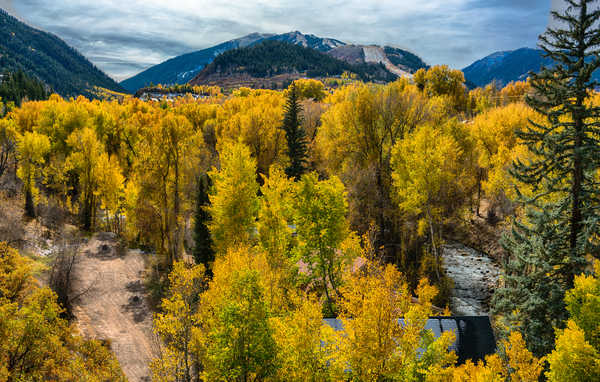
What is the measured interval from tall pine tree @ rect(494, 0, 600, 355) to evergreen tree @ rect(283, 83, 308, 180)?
32.6 m

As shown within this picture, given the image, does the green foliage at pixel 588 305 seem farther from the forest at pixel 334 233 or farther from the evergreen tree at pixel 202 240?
the evergreen tree at pixel 202 240

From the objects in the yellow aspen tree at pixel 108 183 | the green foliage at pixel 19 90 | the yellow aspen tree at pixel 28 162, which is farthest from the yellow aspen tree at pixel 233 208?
the green foliage at pixel 19 90

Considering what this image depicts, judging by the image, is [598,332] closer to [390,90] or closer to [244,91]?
[390,90]

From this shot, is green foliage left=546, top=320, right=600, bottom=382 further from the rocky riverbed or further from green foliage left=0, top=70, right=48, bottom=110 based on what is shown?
green foliage left=0, top=70, right=48, bottom=110

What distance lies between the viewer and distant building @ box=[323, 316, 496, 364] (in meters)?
18.1

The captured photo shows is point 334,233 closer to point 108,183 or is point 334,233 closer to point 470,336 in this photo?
point 470,336

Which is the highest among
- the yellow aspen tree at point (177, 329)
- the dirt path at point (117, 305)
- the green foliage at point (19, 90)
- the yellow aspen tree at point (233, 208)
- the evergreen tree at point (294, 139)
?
the green foliage at point (19, 90)

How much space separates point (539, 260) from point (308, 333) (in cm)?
1228

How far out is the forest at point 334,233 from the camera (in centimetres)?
1442

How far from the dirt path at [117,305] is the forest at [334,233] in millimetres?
1336

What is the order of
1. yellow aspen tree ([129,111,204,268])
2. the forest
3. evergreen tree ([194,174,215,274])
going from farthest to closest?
1. yellow aspen tree ([129,111,204,268])
2. evergreen tree ([194,174,215,274])
3. the forest

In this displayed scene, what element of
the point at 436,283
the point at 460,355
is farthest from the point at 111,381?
the point at 436,283

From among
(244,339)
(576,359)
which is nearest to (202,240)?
(244,339)

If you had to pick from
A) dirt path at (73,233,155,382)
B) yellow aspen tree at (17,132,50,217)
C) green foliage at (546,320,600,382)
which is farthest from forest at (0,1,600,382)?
dirt path at (73,233,155,382)
